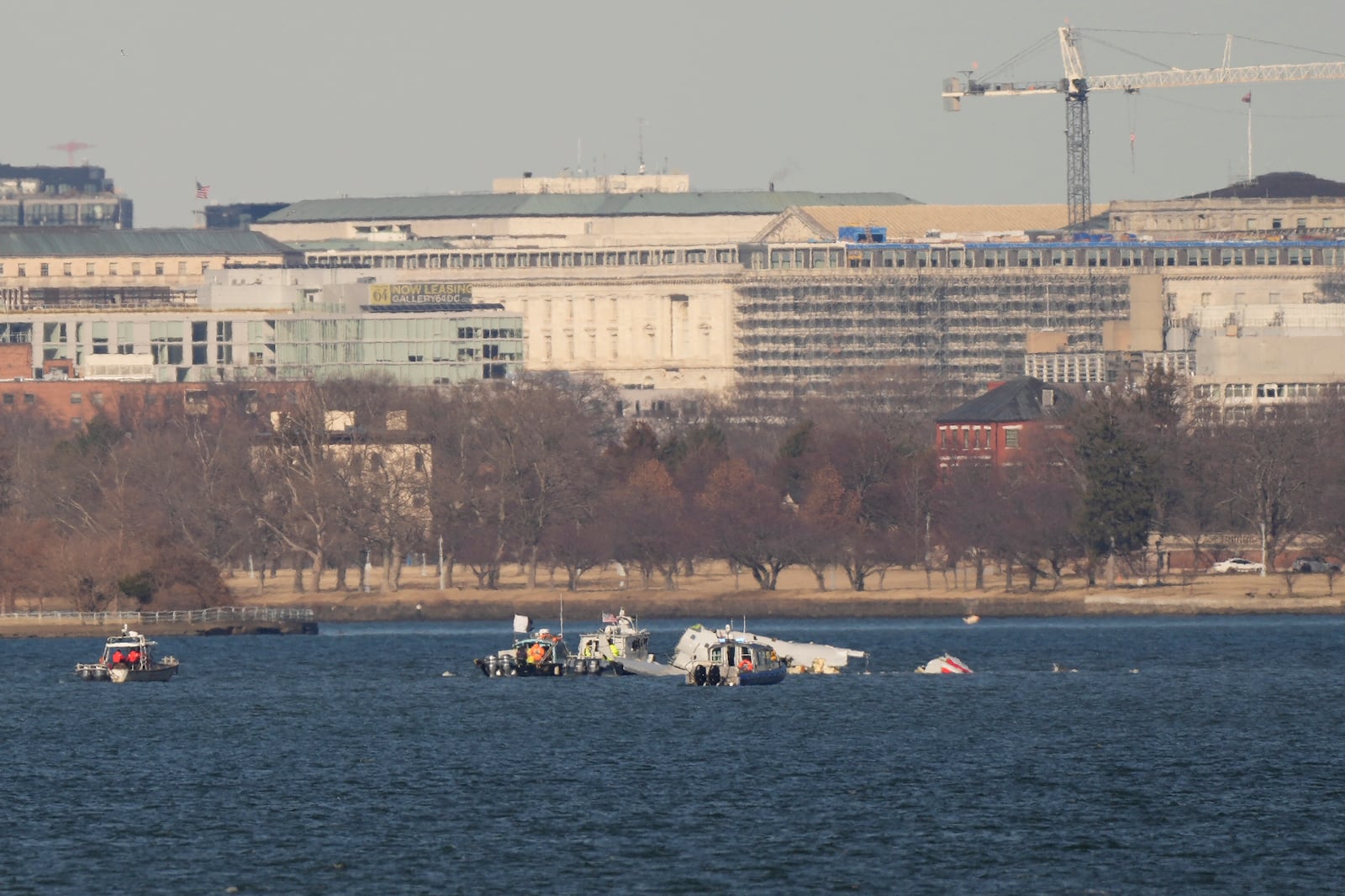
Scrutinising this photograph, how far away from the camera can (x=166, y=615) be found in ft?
554

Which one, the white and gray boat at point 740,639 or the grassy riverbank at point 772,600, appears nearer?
the white and gray boat at point 740,639

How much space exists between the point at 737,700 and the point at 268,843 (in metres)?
41.9

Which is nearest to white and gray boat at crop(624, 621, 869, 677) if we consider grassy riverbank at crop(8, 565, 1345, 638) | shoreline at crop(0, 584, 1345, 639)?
shoreline at crop(0, 584, 1345, 639)

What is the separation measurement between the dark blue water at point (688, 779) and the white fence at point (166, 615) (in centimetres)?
2202

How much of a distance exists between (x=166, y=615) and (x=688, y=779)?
77499 mm

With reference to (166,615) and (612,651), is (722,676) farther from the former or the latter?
(166,615)

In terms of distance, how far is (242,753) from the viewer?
105625 mm

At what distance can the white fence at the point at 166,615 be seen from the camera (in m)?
167

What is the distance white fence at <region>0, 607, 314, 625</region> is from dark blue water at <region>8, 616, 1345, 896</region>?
2202cm

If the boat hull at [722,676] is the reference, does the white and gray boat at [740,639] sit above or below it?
above

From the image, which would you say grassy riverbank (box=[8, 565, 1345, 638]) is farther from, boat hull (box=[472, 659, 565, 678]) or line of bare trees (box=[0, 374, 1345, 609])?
boat hull (box=[472, 659, 565, 678])

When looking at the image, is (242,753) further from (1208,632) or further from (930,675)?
(1208,632)

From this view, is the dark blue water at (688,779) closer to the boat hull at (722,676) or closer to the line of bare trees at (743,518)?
the boat hull at (722,676)

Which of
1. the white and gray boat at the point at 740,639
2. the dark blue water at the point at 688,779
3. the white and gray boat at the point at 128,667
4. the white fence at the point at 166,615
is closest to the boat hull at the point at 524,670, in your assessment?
the dark blue water at the point at 688,779
